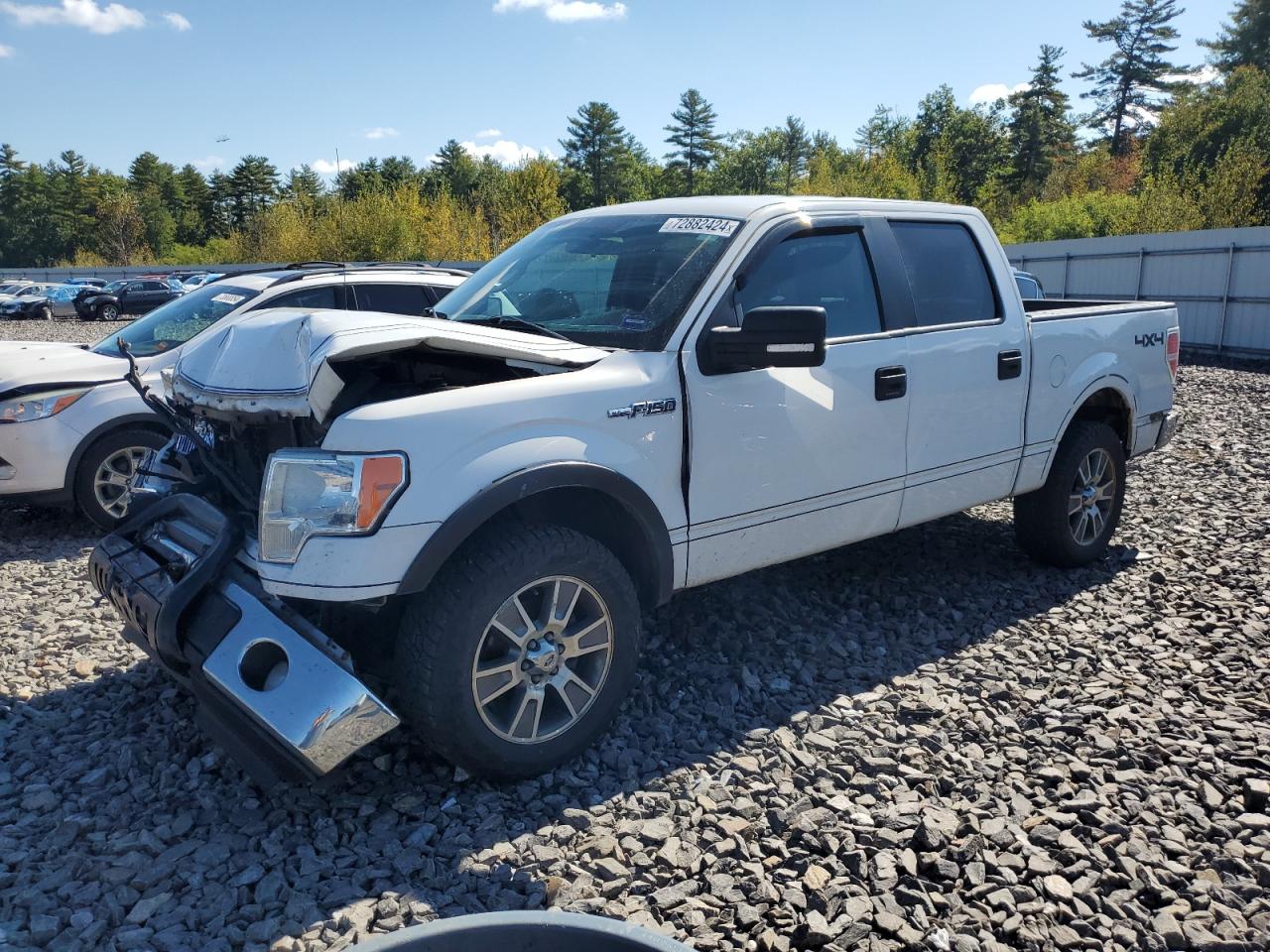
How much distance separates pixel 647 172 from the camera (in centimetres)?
10338

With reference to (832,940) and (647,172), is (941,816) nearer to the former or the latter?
(832,940)

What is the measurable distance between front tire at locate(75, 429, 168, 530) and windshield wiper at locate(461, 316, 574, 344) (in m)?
3.62

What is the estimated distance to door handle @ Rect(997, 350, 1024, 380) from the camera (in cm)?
491

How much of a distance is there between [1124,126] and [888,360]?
87305 millimetres

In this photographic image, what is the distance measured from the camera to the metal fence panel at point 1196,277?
1894 cm

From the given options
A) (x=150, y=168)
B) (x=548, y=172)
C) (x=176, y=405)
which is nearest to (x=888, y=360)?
(x=176, y=405)

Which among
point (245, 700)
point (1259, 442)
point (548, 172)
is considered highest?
point (548, 172)

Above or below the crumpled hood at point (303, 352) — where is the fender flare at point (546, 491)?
below

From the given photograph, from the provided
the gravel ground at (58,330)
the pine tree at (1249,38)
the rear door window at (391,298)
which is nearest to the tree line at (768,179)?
the pine tree at (1249,38)

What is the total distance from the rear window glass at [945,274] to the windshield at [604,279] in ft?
3.81

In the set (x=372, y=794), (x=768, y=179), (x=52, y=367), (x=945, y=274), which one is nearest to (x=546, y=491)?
(x=372, y=794)

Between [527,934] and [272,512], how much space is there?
185cm

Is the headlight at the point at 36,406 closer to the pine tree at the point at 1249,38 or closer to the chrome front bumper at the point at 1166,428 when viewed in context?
the chrome front bumper at the point at 1166,428

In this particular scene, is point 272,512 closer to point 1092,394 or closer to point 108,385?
point 108,385
